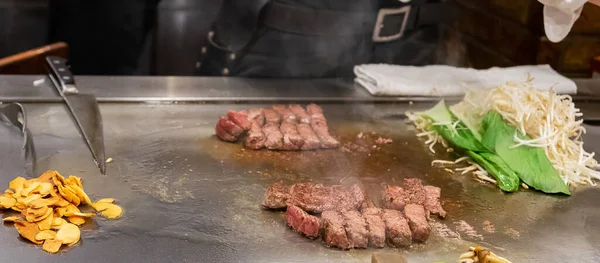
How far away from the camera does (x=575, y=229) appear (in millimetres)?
2287

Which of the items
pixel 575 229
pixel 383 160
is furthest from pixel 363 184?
pixel 575 229

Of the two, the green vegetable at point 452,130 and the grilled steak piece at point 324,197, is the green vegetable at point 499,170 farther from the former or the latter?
the grilled steak piece at point 324,197

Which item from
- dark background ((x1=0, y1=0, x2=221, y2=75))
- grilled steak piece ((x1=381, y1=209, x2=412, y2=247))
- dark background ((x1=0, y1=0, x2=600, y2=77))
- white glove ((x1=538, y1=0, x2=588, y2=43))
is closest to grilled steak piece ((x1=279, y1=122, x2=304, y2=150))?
grilled steak piece ((x1=381, y1=209, x2=412, y2=247))

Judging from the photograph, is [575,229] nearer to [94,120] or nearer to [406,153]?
[406,153]

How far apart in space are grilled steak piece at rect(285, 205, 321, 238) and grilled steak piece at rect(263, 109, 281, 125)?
0.83 meters

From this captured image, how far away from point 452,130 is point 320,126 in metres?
0.61

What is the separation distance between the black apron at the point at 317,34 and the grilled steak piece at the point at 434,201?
157cm

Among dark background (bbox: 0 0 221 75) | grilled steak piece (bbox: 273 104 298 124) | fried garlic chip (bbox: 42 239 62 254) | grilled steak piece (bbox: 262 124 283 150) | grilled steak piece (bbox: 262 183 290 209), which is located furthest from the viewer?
dark background (bbox: 0 0 221 75)

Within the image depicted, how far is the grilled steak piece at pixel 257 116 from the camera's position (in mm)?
2867

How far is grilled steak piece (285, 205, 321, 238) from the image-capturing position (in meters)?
2.06

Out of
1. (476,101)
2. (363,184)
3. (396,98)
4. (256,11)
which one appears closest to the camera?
(363,184)

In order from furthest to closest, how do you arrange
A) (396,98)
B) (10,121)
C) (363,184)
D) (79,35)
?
1. (79,35)
2. (396,98)
3. (10,121)
4. (363,184)

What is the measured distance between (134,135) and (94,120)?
7.3 inches

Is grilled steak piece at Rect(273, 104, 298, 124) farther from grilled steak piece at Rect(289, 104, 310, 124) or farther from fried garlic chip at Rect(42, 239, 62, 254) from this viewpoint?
fried garlic chip at Rect(42, 239, 62, 254)
